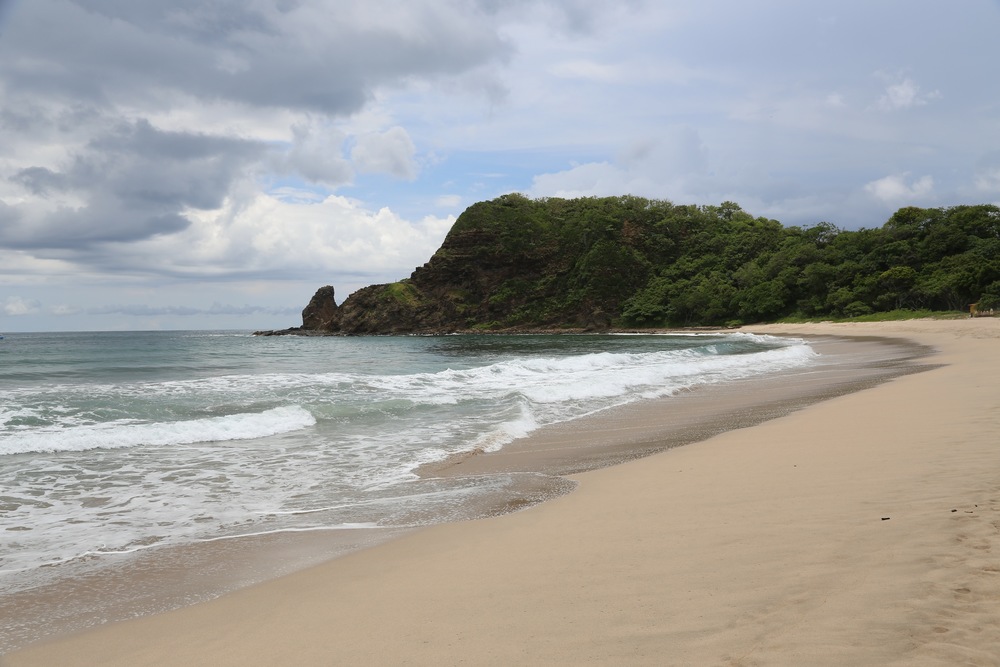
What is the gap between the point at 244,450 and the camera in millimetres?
8875

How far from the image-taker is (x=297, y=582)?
3.83m

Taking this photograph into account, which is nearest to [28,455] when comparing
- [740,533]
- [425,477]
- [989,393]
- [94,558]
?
[94,558]

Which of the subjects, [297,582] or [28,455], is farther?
[28,455]

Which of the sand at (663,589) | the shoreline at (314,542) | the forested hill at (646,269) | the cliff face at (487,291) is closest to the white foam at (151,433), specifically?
the shoreline at (314,542)

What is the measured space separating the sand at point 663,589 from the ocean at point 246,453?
1318 mm

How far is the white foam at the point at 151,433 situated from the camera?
915 centimetres

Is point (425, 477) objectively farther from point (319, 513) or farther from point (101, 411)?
point (101, 411)

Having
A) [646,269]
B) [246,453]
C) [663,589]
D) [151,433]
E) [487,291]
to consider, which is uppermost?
[646,269]

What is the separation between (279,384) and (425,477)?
11.7 meters

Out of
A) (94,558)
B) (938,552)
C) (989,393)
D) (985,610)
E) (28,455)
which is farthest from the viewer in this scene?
(989,393)

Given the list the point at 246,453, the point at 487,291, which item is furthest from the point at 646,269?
the point at 246,453

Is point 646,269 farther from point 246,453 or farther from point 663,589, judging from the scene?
point 663,589

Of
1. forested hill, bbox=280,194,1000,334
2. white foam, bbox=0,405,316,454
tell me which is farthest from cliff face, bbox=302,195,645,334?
white foam, bbox=0,405,316,454

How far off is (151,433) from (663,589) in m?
9.51
